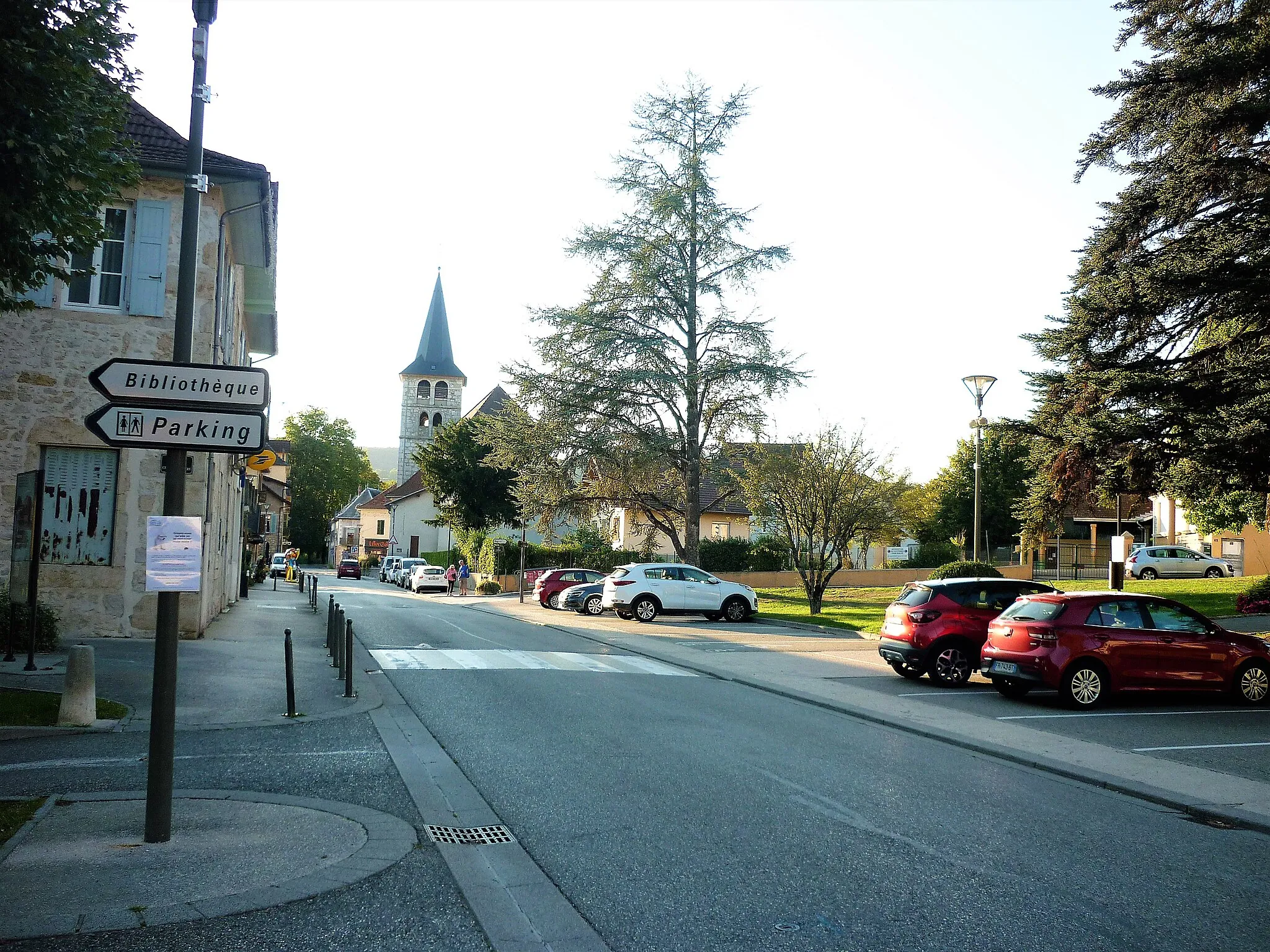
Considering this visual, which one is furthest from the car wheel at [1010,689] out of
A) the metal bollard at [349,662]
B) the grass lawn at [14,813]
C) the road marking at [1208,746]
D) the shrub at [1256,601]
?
the shrub at [1256,601]

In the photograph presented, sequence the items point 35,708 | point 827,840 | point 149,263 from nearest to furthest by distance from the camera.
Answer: point 827,840 < point 35,708 < point 149,263

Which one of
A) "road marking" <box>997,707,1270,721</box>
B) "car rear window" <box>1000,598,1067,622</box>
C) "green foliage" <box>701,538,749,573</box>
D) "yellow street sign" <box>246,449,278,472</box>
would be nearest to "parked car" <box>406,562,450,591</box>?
"green foliage" <box>701,538,749,573</box>

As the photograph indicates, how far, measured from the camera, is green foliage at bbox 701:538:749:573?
5234cm

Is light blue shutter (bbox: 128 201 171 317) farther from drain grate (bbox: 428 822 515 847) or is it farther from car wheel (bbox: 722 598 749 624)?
car wheel (bbox: 722 598 749 624)

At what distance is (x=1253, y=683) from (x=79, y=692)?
46.4 feet

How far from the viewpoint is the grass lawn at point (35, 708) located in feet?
31.6

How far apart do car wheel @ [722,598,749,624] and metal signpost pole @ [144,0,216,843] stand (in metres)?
24.8

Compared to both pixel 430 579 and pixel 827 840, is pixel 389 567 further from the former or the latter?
pixel 827 840

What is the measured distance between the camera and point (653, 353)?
36.7 metres

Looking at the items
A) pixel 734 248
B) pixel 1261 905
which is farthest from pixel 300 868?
pixel 734 248

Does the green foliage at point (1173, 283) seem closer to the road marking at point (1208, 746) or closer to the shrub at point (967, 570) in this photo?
the shrub at point (967, 570)

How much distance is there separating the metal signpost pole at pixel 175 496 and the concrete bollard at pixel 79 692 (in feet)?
15.0

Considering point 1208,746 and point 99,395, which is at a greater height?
point 99,395

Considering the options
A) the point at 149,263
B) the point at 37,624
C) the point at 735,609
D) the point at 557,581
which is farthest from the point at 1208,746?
the point at 557,581
